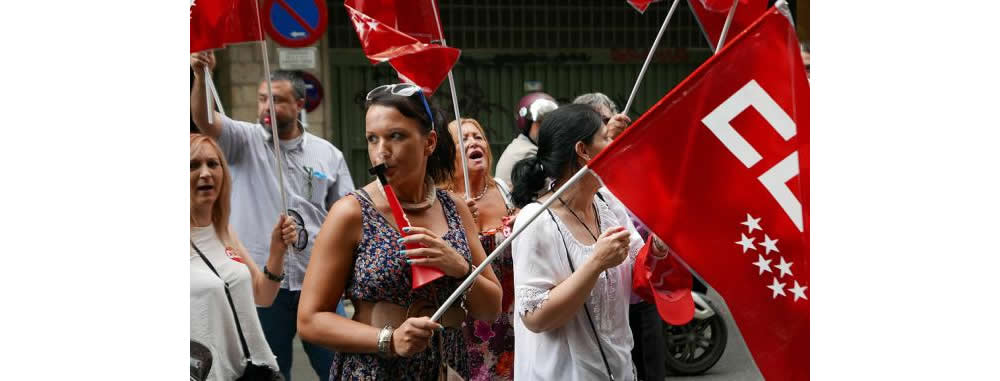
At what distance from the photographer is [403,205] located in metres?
3.38

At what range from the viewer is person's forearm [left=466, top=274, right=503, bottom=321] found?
3494 mm

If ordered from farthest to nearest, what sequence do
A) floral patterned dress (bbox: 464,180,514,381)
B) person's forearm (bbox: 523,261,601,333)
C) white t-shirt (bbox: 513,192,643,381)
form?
1. floral patterned dress (bbox: 464,180,514,381)
2. white t-shirt (bbox: 513,192,643,381)
3. person's forearm (bbox: 523,261,601,333)

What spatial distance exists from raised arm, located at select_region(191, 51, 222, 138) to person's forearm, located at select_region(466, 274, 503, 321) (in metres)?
1.91

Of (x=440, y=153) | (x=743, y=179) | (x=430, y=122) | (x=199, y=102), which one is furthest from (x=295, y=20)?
(x=743, y=179)

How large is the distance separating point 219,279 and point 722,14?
7.46 ft

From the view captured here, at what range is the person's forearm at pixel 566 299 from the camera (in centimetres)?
361

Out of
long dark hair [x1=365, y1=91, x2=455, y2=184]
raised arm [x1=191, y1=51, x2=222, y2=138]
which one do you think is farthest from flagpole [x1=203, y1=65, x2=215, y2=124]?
long dark hair [x1=365, y1=91, x2=455, y2=184]

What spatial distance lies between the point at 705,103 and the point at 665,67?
11.3 meters

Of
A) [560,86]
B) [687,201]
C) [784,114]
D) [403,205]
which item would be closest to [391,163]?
[403,205]

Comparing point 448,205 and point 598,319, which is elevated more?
point 448,205

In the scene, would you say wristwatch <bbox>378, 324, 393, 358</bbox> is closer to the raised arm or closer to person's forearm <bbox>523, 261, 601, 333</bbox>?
person's forearm <bbox>523, 261, 601, 333</bbox>

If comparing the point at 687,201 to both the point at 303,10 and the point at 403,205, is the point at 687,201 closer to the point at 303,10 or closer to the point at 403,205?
the point at 403,205

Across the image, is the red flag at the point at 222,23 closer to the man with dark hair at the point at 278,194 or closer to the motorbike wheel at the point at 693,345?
the man with dark hair at the point at 278,194

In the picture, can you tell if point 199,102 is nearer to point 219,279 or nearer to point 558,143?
point 219,279
